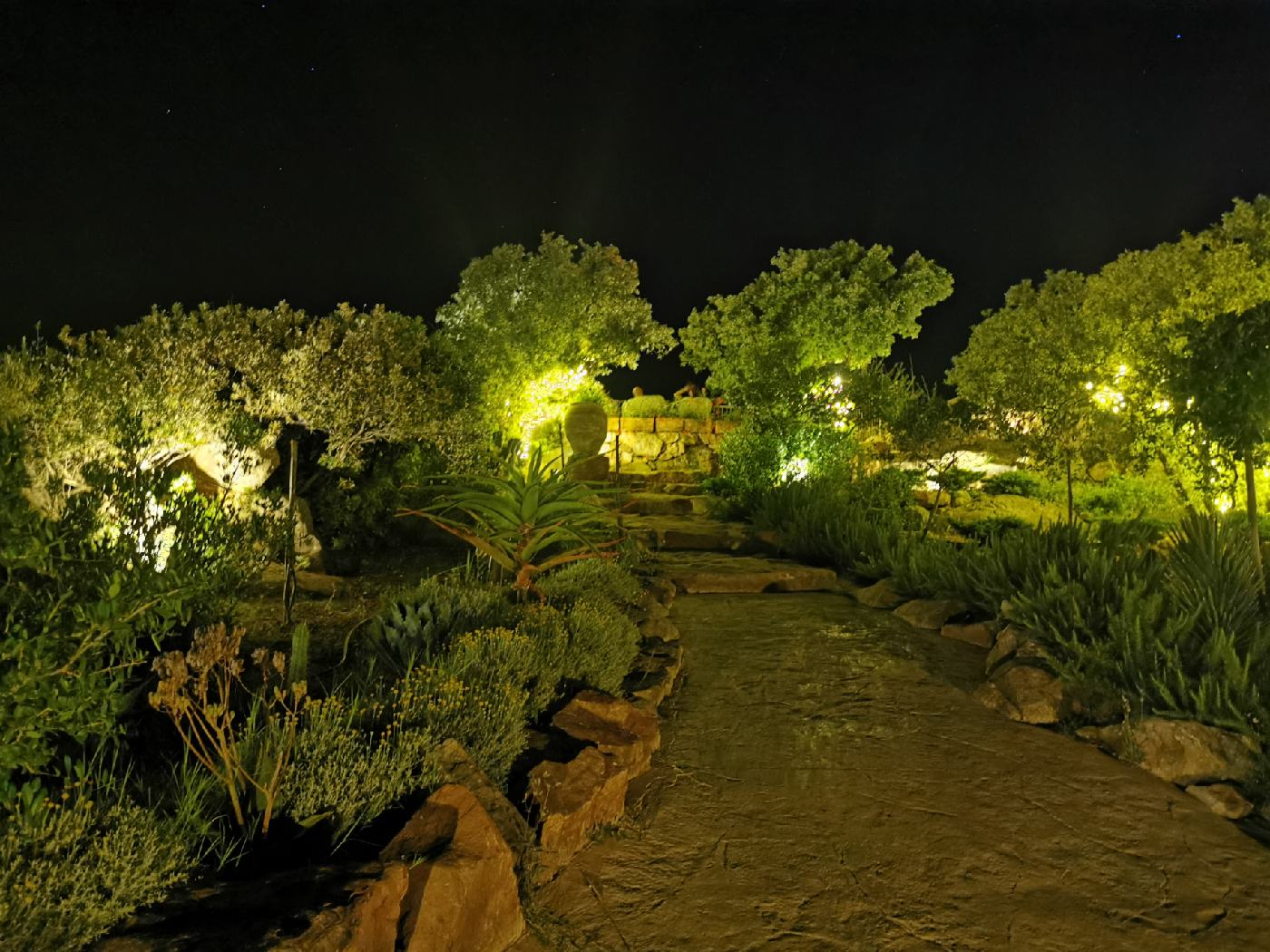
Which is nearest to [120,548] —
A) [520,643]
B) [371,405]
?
[520,643]

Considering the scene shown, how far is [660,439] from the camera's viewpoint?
67.3 ft

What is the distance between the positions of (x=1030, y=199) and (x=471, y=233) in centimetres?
1543

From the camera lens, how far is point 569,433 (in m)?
16.7

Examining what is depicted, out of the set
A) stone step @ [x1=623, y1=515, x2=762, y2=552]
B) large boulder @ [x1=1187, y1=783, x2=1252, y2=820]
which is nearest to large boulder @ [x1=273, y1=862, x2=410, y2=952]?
large boulder @ [x1=1187, y1=783, x2=1252, y2=820]

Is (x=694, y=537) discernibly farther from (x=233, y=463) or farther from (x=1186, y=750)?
(x=1186, y=750)

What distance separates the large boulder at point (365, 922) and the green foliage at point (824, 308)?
52.5 feet

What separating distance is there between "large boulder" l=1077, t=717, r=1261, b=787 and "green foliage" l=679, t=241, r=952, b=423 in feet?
45.2

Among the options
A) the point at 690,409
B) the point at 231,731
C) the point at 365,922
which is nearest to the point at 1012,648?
the point at 365,922

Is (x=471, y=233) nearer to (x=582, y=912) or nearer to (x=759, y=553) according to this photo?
(x=759, y=553)

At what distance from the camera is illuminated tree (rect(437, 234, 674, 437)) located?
14.4 metres

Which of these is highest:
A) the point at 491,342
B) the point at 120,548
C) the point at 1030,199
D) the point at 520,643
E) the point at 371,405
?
the point at 1030,199

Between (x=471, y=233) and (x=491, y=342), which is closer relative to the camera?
(x=491, y=342)

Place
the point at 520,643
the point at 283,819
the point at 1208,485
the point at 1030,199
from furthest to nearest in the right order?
the point at 1030,199
the point at 1208,485
the point at 520,643
the point at 283,819

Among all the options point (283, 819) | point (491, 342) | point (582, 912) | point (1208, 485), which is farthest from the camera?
point (491, 342)
